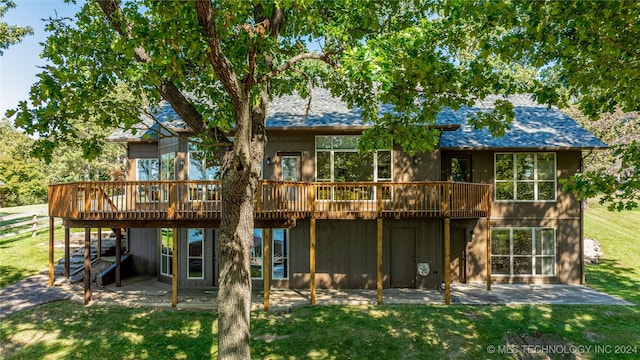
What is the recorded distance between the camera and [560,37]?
6.78 meters

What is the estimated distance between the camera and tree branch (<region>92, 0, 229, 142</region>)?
5.83m

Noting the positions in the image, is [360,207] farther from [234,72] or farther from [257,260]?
[234,72]

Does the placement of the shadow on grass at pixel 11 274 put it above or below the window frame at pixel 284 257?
below

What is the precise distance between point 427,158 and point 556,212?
18.4 ft

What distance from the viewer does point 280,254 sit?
12.3 metres

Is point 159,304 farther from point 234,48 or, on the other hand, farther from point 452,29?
point 452,29

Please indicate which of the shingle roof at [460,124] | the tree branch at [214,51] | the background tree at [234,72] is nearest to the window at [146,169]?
the shingle roof at [460,124]

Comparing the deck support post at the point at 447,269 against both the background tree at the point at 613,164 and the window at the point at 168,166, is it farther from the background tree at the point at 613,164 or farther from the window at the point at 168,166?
the window at the point at 168,166

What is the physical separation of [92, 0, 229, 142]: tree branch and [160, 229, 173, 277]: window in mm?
7352

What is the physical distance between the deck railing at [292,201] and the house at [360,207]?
0.05 metres

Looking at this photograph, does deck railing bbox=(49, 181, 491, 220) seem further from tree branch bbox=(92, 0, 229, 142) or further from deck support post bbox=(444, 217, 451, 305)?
tree branch bbox=(92, 0, 229, 142)

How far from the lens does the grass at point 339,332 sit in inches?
309

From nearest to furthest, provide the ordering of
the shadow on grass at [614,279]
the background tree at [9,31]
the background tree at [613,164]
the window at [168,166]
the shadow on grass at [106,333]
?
the background tree at [613,164] < the shadow on grass at [106,333] < the shadow on grass at [614,279] < the window at [168,166] < the background tree at [9,31]

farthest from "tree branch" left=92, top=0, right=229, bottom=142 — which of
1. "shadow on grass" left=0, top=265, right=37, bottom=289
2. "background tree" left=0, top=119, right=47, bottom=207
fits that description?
"background tree" left=0, top=119, right=47, bottom=207
